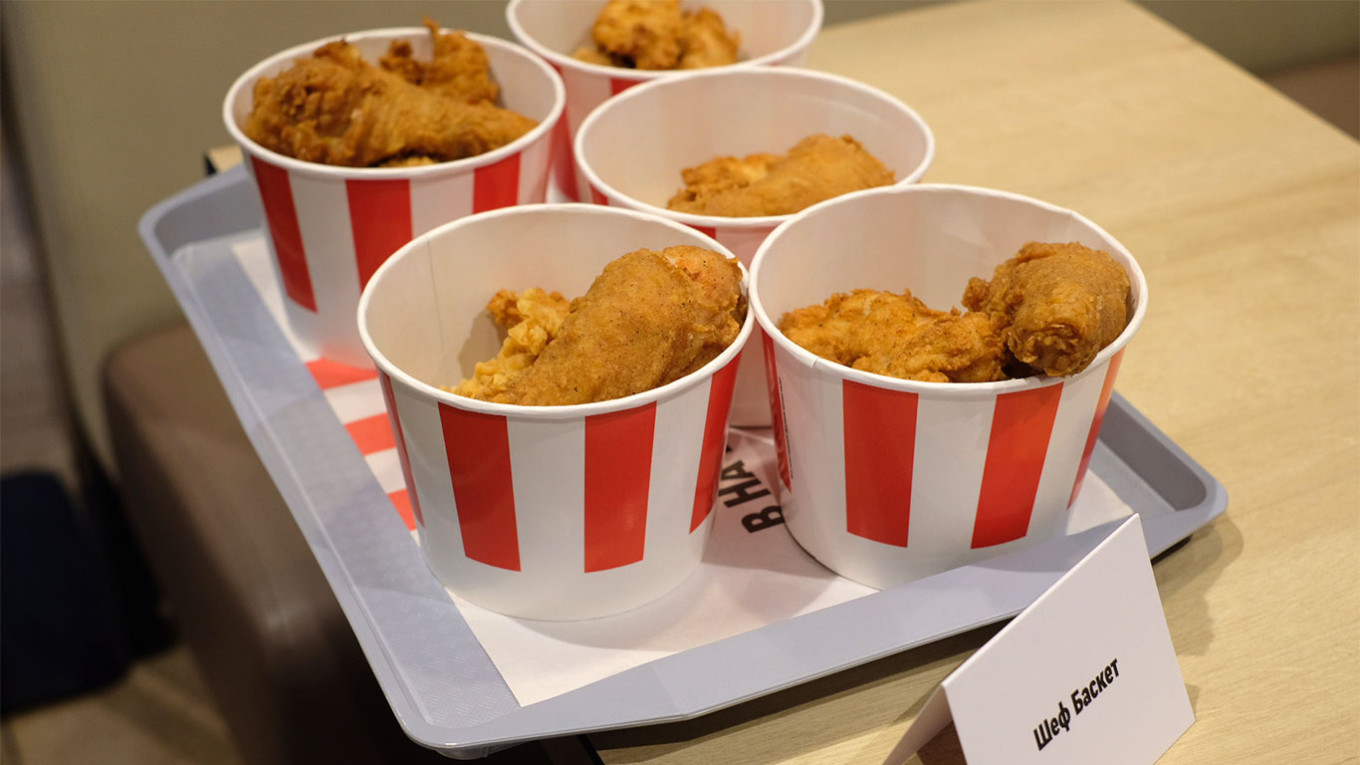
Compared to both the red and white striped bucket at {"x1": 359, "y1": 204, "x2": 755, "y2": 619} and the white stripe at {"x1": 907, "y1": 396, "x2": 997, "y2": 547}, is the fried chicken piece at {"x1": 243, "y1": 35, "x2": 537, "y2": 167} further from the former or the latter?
the white stripe at {"x1": 907, "y1": 396, "x2": 997, "y2": 547}

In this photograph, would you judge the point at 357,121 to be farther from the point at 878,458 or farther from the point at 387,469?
the point at 878,458

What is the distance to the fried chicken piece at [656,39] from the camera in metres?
1.41

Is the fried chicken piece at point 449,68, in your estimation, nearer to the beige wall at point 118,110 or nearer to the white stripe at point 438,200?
the white stripe at point 438,200

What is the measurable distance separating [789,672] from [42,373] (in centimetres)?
184

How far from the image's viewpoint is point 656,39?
1417mm

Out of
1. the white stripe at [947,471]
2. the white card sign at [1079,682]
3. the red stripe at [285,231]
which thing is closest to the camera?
the white card sign at [1079,682]

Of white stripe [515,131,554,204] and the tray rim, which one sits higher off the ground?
white stripe [515,131,554,204]

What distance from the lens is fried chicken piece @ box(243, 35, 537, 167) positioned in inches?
47.1

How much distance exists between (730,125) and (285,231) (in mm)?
489

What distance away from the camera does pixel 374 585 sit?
3.28 ft

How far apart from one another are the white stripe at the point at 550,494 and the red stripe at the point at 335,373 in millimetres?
406

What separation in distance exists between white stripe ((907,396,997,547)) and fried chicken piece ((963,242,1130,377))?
0.05 m

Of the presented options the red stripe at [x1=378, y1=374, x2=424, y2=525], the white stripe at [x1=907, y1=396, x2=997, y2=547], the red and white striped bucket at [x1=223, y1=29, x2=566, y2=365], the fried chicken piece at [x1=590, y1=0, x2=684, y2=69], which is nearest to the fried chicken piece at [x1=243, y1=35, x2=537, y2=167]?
the red and white striped bucket at [x1=223, y1=29, x2=566, y2=365]

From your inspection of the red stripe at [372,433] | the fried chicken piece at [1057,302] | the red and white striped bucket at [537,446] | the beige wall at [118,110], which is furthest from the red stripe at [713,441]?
the beige wall at [118,110]
